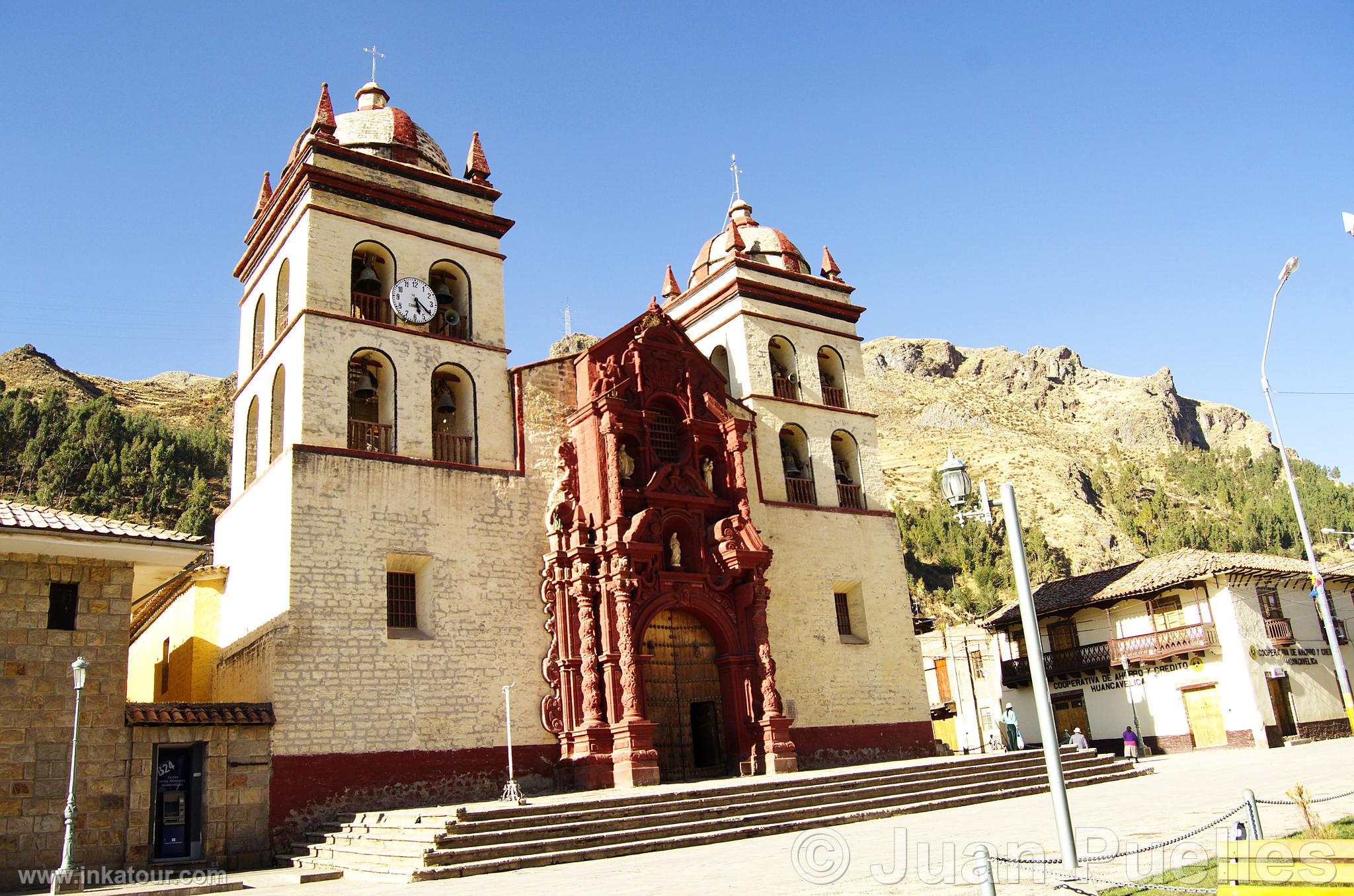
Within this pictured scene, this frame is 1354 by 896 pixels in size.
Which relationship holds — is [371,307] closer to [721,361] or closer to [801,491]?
[721,361]

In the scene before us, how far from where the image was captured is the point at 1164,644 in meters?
33.3

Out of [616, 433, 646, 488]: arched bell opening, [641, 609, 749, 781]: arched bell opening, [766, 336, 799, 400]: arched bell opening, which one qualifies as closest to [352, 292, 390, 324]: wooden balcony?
[616, 433, 646, 488]: arched bell opening

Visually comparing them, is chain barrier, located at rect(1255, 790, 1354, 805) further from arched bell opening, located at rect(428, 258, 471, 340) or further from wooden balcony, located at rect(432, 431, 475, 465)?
arched bell opening, located at rect(428, 258, 471, 340)

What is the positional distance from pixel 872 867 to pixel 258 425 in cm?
1739

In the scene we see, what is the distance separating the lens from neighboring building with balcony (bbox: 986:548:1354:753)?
3206 cm

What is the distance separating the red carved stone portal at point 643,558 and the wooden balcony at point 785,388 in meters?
3.28

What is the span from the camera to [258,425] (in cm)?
2327

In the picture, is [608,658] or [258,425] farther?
[258,425]

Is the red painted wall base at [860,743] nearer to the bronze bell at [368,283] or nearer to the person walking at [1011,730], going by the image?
the person walking at [1011,730]

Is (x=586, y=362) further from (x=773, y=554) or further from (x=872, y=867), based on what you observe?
(x=872, y=867)

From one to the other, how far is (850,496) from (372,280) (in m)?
14.2

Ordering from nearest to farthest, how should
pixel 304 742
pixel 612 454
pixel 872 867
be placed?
pixel 872 867
pixel 304 742
pixel 612 454

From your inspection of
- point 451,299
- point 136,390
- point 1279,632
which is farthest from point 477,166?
point 136,390

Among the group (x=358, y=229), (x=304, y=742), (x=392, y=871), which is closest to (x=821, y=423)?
(x=358, y=229)
